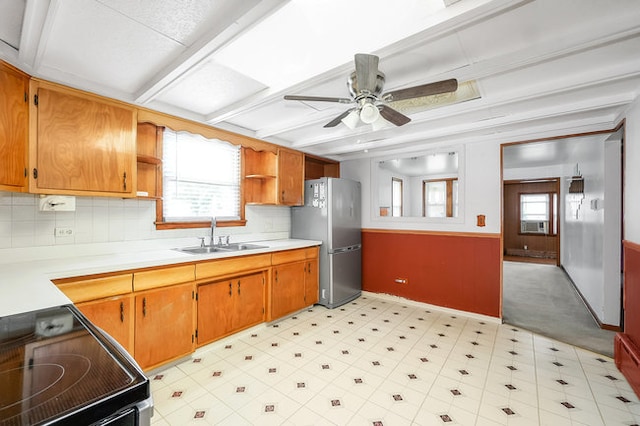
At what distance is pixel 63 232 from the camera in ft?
7.70

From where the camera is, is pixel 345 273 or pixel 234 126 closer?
pixel 234 126

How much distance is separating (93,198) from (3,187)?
692 millimetres

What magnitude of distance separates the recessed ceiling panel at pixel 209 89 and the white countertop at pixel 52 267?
140 centimetres

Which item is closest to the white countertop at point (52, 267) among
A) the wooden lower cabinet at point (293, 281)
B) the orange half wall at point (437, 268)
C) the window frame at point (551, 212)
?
the wooden lower cabinet at point (293, 281)

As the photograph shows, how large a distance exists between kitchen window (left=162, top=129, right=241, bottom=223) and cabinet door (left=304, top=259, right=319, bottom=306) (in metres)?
1.18

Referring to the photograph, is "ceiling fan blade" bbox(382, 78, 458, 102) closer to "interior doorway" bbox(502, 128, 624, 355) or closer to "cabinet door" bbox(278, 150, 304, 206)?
"cabinet door" bbox(278, 150, 304, 206)

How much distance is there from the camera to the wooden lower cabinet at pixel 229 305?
2.69 m

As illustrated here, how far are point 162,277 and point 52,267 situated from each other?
695 millimetres

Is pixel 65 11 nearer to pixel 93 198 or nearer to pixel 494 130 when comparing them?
pixel 93 198

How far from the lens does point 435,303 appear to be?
4.01 m

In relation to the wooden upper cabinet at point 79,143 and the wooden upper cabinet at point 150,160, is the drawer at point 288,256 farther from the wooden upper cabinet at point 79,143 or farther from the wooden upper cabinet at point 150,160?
the wooden upper cabinet at point 79,143

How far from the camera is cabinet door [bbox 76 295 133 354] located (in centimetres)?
200

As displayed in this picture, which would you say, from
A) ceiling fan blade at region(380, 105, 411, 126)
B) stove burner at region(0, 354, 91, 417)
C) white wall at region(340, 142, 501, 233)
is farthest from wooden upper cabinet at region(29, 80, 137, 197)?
white wall at region(340, 142, 501, 233)

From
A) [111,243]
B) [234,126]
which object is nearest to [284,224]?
[234,126]
